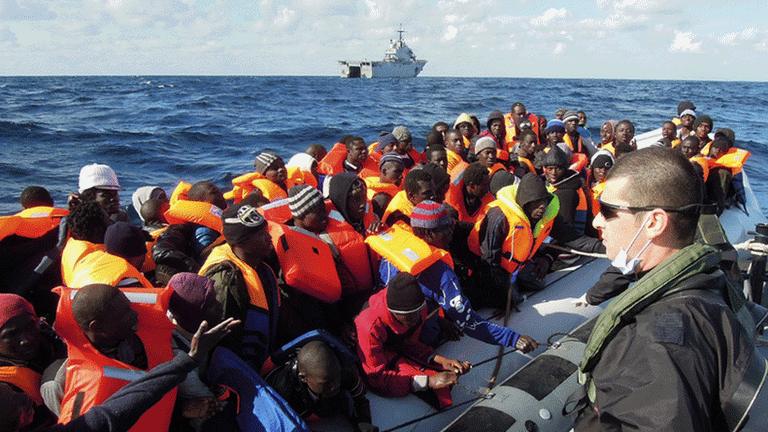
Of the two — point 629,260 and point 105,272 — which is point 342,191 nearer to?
point 105,272

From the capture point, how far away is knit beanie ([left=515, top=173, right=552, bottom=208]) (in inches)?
147

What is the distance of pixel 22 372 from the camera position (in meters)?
2.04

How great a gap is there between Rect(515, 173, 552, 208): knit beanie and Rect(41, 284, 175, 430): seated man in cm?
264

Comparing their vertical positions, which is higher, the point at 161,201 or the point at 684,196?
the point at 684,196

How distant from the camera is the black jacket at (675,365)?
1168 mm

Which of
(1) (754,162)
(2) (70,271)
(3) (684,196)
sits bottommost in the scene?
(1) (754,162)

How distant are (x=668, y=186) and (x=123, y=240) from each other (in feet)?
8.49

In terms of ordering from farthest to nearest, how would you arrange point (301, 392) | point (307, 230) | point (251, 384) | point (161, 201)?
1. point (161, 201)
2. point (307, 230)
3. point (301, 392)
4. point (251, 384)

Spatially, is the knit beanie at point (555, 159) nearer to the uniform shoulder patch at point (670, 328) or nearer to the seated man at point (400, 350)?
the seated man at point (400, 350)

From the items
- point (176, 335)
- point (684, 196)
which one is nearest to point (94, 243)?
point (176, 335)

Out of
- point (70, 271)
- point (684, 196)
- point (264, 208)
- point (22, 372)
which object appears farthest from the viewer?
point (264, 208)

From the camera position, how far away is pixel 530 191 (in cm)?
373

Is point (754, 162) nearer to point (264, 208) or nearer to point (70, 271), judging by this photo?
point (264, 208)

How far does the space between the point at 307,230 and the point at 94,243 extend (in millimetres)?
1224
